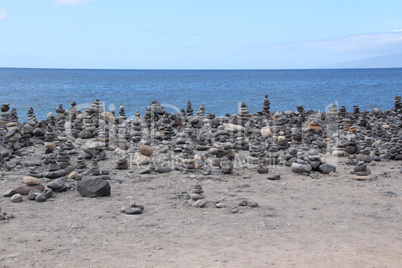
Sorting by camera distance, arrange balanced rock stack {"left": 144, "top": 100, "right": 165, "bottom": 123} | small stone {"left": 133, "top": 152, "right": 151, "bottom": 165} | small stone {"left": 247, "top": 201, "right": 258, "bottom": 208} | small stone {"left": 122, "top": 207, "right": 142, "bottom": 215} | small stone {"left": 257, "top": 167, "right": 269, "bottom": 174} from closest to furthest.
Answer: small stone {"left": 122, "top": 207, "right": 142, "bottom": 215} < small stone {"left": 247, "top": 201, "right": 258, "bottom": 208} < small stone {"left": 257, "top": 167, "right": 269, "bottom": 174} < small stone {"left": 133, "top": 152, "right": 151, "bottom": 165} < balanced rock stack {"left": 144, "top": 100, "right": 165, "bottom": 123}

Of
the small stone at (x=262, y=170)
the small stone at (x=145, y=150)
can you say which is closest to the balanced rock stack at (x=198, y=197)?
the small stone at (x=262, y=170)

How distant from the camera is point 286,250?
6215 millimetres

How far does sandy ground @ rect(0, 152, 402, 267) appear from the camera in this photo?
596 centimetres

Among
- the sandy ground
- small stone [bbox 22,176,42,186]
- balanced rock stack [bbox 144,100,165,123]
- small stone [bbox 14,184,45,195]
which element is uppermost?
balanced rock stack [bbox 144,100,165,123]

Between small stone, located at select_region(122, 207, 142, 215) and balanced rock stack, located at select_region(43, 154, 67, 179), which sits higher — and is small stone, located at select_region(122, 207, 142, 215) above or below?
below

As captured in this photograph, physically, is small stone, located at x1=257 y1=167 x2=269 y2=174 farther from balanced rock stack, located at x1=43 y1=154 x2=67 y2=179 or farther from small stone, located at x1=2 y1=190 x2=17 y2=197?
small stone, located at x1=2 y1=190 x2=17 y2=197

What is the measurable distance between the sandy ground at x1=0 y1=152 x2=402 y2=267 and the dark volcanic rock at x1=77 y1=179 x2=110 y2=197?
173 mm

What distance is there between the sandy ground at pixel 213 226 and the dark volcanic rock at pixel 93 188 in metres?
0.17

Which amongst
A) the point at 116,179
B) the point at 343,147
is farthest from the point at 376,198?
the point at 116,179

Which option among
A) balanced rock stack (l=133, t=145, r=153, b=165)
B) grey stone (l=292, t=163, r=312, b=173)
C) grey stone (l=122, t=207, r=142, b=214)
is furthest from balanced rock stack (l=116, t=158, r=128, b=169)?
grey stone (l=292, t=163, r=312, b=173)

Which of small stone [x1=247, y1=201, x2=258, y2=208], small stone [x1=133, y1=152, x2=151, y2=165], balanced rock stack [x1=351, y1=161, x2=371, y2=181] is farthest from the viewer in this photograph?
small stone [x1=133, y1=152, x2=151, y2=165]

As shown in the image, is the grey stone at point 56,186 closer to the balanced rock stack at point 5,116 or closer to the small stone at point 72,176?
the small stone at point 72,176

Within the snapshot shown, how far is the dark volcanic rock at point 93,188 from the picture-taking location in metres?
8.88

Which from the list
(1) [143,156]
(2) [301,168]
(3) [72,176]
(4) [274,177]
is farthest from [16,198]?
(2) [301,168]
